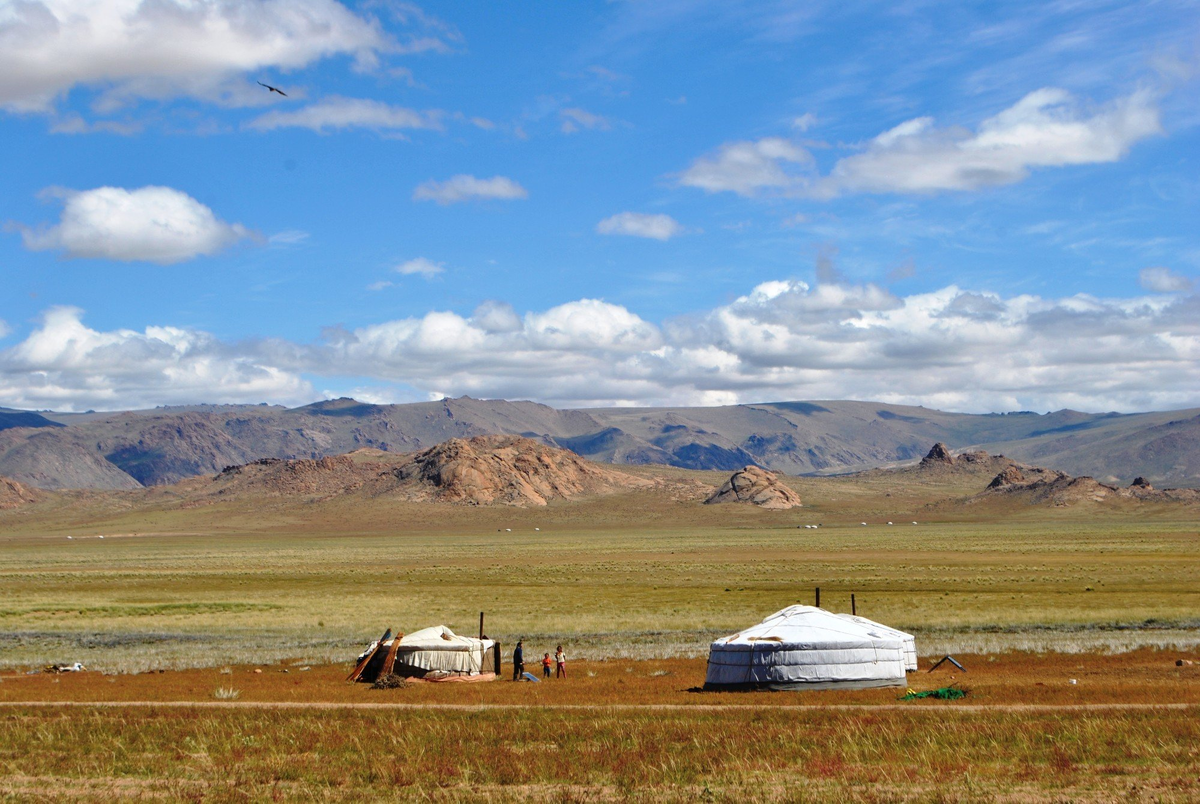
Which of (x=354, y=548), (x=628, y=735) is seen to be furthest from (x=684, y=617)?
(x=354, y=548)

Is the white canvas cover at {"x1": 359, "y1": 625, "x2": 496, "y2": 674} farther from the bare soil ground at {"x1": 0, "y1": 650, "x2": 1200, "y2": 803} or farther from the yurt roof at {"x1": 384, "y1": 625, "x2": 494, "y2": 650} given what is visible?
the bare soil ground at {"x1": 0, "y1": 650, "x2": 1200, "y2": 803}

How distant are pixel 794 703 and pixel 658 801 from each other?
38.3ft

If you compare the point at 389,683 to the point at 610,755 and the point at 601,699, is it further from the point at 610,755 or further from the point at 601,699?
the point at 610,755

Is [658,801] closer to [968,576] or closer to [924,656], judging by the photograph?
[924,656]

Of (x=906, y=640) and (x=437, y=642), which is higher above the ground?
(x=906, y=640)

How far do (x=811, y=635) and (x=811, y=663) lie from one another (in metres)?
0.85

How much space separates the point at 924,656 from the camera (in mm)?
39094

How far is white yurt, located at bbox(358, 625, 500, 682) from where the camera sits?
3641 cm

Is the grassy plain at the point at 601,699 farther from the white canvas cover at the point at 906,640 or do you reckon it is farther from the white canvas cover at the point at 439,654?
the white canvas cover at the point at 439,654

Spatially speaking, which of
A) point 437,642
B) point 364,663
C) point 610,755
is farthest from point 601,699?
point 364,663

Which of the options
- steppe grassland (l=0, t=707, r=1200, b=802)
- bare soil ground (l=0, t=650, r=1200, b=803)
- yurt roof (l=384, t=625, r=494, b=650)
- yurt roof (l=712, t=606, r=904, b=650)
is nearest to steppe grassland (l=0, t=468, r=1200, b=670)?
yurt roof (l=384, t=625, r=494, b=650)

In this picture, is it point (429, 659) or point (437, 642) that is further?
point (437, 642)

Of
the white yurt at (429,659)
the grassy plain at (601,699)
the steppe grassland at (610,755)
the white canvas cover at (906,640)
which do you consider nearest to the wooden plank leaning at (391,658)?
the white yurt at (429,659)

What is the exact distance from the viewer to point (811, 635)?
105ft
